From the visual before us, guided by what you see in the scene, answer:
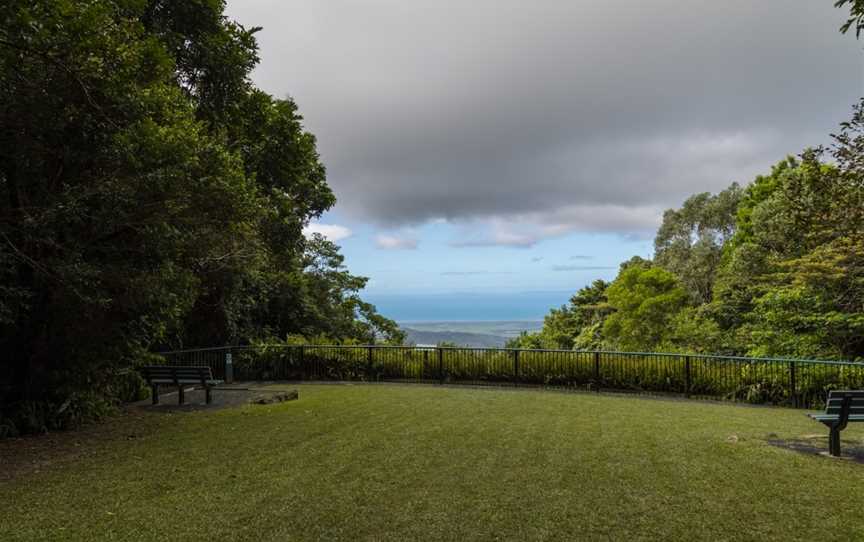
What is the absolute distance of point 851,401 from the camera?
5.59 m

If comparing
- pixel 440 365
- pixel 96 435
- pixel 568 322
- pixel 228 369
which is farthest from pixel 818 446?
pixel 568 322

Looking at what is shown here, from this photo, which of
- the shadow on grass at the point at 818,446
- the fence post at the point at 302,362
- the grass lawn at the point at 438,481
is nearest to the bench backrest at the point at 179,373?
the grass lawn at the point at 438,481

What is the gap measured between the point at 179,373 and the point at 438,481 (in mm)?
6397

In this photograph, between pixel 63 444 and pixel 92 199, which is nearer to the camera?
pixel 92 199

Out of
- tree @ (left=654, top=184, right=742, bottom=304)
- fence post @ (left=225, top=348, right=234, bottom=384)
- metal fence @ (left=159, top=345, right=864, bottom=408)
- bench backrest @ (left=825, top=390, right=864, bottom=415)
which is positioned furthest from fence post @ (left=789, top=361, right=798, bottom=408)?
tree @ (left=654, top=184, right=742, bottom=304)

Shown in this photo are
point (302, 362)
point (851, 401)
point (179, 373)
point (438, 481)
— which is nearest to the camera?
point (438, 481)

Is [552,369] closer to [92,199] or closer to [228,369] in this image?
[228,369]

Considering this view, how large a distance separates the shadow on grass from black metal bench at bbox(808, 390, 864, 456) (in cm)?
16

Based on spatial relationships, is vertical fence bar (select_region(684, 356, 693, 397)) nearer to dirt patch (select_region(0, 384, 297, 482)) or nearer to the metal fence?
the metal fence

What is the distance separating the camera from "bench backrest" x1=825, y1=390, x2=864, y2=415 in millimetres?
5582

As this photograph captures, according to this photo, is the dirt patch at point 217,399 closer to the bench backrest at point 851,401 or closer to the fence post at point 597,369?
the fence post at point 597,369

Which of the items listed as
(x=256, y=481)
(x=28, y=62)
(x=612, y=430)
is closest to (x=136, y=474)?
(x=256, y=481)

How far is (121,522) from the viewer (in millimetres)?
3928

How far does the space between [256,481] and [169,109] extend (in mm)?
5774
